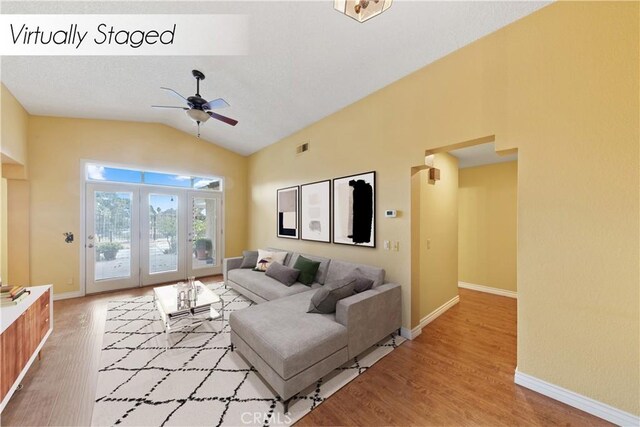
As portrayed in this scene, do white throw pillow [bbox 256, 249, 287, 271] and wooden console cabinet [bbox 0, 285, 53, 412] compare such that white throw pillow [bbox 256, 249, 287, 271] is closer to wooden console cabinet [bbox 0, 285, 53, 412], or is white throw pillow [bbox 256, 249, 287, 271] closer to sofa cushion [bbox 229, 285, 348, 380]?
sofa cushion [bbox 229, 285, 348, 380]

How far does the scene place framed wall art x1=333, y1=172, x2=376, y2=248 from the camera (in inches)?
132

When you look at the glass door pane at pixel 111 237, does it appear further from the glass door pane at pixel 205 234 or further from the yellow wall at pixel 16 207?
the glass door pane at pixel 205 234

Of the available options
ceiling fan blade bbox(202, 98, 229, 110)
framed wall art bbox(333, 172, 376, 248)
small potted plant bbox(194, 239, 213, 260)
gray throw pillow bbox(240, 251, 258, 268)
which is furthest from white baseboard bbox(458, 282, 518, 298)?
small potted plant bbox(194, 239, 213, 260)

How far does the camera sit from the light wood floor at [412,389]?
1.79m

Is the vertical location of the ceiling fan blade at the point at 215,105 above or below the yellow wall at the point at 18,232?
above

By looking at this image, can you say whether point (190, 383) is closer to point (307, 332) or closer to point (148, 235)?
point (307, 332)

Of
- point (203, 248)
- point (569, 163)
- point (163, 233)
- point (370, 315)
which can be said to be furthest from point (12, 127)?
point (569, 163)

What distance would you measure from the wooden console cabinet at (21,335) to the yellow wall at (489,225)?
246 inches

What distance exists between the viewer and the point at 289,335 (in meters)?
2.05

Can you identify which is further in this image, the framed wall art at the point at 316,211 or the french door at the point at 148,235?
the french door at the point at 148,235

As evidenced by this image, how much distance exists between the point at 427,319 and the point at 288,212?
3118 mm

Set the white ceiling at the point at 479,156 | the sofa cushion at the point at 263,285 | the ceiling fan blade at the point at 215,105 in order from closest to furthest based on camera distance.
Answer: the ceiling fan blade at the point at 215,105
the sofa cushion at the point at 263,285
the white ceiling at the point at 479,156

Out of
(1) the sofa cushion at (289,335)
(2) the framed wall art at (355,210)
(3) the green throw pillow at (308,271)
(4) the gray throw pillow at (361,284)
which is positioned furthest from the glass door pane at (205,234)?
(4) the gray throw pillow at (361,284)

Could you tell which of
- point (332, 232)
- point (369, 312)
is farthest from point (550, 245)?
point (332, 232)
